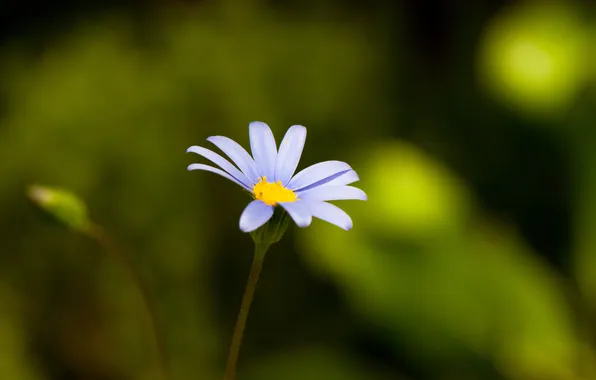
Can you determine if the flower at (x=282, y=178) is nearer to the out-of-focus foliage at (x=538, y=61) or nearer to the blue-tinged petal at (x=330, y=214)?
the blue-tinged petal at (x=330, y=214)

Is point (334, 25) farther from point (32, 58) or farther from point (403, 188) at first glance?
point (32, 58)

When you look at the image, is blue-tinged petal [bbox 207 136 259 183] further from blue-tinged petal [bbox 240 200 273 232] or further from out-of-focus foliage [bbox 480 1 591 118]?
out-of-focus foliage [bbox 480 1 591 118]

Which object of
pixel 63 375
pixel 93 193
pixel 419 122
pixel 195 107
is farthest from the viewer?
pixel 419 122

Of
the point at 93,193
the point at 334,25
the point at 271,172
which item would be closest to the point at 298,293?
the point at 93,193

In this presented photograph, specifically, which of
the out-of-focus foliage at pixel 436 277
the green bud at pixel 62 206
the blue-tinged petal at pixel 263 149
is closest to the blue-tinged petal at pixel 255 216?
the blue-tinged petal at pixel 263 149

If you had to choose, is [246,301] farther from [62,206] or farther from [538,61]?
[538,61]
